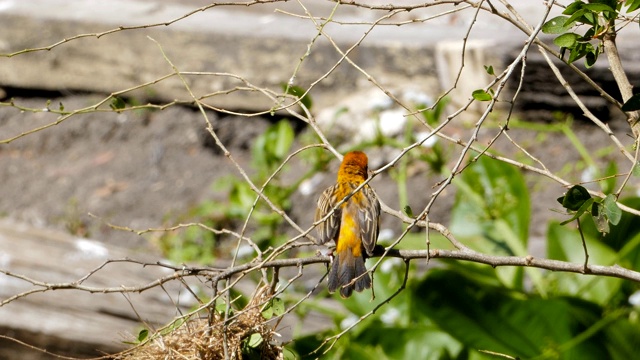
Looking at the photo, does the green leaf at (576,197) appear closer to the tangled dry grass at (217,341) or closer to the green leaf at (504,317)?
the tangled dry grass at (217,341)

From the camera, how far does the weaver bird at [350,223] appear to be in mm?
3227

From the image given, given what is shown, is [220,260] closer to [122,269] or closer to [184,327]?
[122,269]

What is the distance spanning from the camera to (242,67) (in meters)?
7.10

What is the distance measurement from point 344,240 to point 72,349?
1968 mm

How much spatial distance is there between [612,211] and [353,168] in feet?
4.64

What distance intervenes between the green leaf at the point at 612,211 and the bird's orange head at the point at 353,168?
1354mm

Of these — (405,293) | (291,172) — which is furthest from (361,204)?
(291,172)

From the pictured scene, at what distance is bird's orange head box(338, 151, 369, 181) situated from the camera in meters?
3.47

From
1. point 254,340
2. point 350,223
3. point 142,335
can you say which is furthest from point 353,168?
point 142,335

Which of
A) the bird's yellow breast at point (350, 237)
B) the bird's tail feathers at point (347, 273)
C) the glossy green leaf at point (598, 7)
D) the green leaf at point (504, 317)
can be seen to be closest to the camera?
the glossy green leaf at point (598, 7)

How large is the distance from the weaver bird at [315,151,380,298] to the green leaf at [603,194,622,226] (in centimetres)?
108

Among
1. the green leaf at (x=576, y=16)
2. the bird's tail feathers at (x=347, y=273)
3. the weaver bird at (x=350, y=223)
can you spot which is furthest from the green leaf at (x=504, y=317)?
the green leaf at (x=576, y=16)

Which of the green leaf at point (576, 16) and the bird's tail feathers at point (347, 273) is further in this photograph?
the bird's tail feathers at point (347, 273)

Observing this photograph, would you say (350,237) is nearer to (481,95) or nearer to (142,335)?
(142,335)
